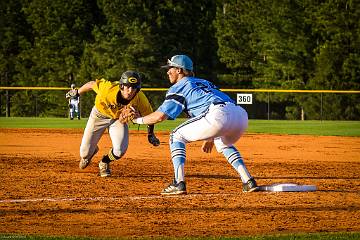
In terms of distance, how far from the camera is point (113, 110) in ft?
38.0

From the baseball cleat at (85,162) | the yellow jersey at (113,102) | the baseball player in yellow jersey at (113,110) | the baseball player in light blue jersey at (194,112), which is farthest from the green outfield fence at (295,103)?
the baseball player in light blue jersey at (194,112)

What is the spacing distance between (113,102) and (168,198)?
218cm

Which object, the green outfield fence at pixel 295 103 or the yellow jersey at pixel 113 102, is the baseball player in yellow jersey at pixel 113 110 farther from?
the green outfield fence at pixel 295 103

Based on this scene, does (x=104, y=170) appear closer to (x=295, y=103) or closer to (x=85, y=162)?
(x=85, y=162)

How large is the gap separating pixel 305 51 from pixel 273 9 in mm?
Result: 2723

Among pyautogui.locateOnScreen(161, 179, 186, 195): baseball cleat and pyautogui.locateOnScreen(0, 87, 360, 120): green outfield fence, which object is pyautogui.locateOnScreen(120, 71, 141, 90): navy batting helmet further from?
pyautogui.locateOnScreen(0, 87, 360, 120): green outfield fence

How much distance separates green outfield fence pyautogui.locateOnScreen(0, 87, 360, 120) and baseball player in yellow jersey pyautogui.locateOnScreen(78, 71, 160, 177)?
20126 mm

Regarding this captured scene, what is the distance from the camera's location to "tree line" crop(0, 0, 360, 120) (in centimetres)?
3909

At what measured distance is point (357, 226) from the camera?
26.2 feet

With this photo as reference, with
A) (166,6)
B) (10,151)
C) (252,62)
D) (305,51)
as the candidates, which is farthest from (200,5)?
(10,151)

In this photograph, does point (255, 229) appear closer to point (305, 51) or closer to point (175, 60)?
point (175, 60)

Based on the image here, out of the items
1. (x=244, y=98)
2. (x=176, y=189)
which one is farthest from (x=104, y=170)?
(x=244, y=98)

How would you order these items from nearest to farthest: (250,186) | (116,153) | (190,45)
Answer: (250,186) → (116,153) → (190,45)

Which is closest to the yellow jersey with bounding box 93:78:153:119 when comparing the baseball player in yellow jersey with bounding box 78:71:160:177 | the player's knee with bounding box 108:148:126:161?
the baseball player in yellow jersey with bounding box 78:71:160:177
